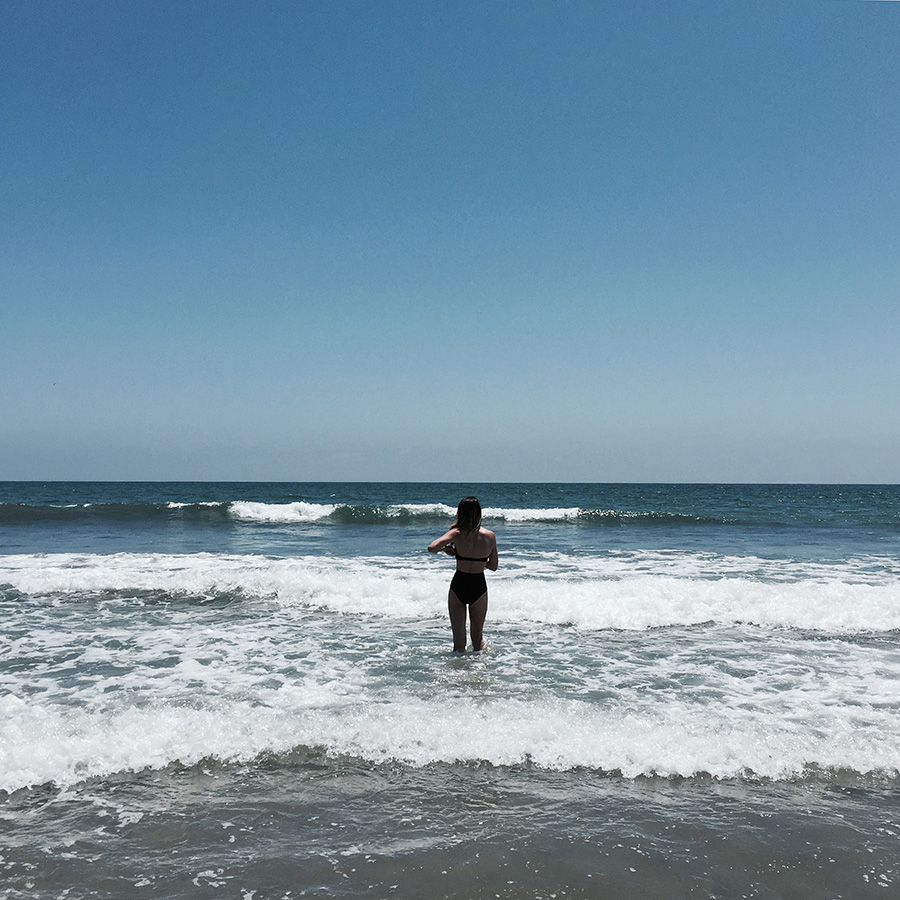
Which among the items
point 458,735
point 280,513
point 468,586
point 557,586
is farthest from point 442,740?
point 280,513

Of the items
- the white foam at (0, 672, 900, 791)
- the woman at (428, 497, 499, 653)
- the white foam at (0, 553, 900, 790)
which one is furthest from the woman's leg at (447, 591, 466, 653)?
the white foam at (0, 672, 900, 791)

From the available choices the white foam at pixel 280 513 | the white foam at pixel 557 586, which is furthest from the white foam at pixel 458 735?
the white foam at pixel 280 513

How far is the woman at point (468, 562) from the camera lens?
23.5 feet

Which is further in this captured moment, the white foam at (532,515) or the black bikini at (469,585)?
the white foam at (532,515)

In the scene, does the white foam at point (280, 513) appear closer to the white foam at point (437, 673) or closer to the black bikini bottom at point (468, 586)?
the white foam at point (437, 673)

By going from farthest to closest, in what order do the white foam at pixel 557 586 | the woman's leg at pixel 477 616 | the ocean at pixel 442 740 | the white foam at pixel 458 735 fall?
the white foam at pixel 557 586 → the woman's leg at pixel 477 616 → the white foam at pixel 458 735 → the ocean at pixel 442 740

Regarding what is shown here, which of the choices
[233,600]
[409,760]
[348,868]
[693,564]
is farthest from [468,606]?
[693,564]

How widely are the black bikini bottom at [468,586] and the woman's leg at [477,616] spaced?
86mm

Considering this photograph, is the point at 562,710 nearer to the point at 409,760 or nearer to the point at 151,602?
the point at 409,760

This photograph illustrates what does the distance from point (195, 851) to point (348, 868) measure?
900 millimetres

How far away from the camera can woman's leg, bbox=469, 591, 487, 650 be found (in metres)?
7.46

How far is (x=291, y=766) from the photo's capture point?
4719 mm

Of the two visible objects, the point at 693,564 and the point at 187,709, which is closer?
the point at 187,709

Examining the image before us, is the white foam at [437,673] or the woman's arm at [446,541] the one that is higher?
the woman's arm at [446,541]
